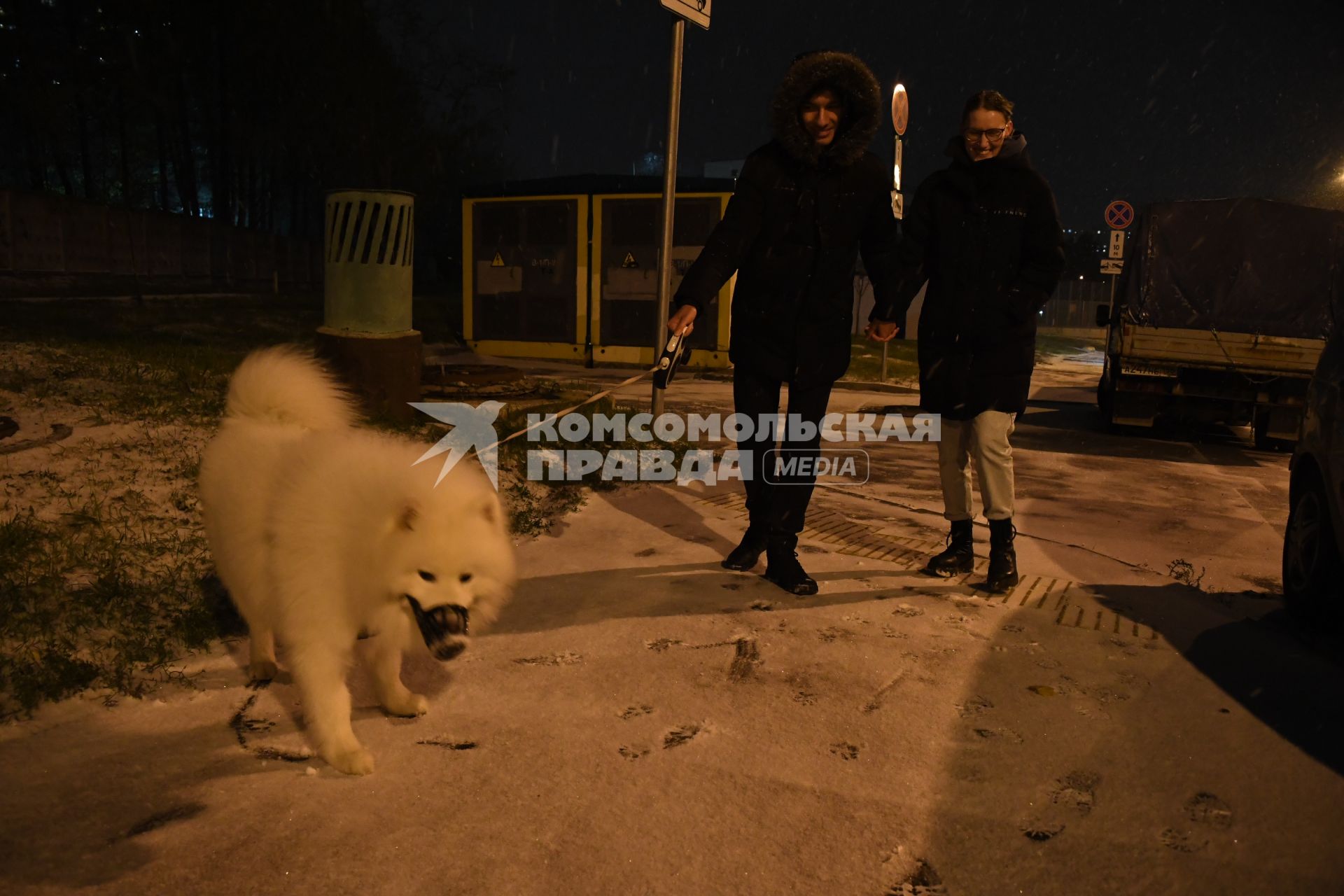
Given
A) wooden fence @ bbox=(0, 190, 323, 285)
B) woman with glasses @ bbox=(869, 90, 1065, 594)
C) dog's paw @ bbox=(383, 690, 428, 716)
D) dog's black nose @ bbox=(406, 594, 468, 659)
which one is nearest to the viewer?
dog's black nose @ bbox=(406, 594, 468, 659)

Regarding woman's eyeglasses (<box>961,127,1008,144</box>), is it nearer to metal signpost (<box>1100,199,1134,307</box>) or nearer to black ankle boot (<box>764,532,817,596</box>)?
black ankle boot (<box>764,532,817,596</box>)

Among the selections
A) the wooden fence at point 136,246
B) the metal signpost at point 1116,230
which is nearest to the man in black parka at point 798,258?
the metal signpost at point 1116,230

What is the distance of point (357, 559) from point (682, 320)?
1859mm

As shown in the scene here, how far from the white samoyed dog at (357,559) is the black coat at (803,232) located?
175cm

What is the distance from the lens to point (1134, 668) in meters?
3.04

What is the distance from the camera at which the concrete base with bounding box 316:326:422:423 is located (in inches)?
241

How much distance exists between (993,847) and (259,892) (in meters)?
1.68

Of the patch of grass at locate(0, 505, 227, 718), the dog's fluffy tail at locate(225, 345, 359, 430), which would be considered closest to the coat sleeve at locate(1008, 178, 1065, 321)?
the dog's fluffy tail at locate(225, 345, 359, 430)

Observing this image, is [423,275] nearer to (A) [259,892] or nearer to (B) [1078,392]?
(B) [1078,392]

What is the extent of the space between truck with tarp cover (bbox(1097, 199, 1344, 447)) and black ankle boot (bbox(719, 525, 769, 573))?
7460 mm

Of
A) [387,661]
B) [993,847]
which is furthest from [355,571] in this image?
[993,847]

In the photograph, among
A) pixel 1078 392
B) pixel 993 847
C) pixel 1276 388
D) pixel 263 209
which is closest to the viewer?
pixel 993 847

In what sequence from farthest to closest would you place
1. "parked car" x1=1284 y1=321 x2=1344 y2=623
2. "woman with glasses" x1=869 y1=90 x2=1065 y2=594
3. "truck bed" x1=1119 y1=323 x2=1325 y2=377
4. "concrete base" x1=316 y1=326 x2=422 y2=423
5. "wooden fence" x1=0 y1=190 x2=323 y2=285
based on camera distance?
"wooden fence" x1=0 y1=190 x2=323 y2=285 < "truck bed" x1=1119 y1=323 x2=1325 y2=377 < "concrete base" x1=316 y1=326 x2=422 y2=423 < "woman with glasses" x1=869 y1=90 x2=1065 y2=594 < "parked car" x1=1284 y1=321 x2=1344 y2=623

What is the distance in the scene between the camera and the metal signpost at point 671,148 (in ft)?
20.4
